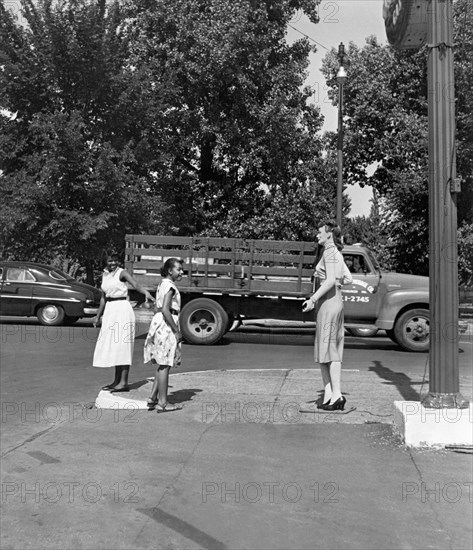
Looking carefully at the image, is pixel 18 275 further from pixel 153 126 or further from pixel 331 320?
pixel 331 320

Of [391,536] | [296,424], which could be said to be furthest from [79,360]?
[391,536]

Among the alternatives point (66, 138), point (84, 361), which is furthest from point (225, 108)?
point (84, 361)

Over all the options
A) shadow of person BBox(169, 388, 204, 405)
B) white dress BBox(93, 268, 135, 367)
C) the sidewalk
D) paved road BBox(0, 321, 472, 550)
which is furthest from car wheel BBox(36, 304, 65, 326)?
the sidewalk

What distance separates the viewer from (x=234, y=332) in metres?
16.2

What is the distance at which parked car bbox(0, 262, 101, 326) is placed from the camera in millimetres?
16531

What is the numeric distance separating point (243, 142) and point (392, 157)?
493 centimetres

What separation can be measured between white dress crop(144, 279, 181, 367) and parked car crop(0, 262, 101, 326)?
9881 millimetres

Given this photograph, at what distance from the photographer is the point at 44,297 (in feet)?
54.4

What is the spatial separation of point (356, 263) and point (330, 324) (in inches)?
267

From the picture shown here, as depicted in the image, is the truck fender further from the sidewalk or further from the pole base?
the pole base

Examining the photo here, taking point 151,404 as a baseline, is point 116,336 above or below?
above

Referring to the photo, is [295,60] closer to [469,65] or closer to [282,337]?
[469,65]

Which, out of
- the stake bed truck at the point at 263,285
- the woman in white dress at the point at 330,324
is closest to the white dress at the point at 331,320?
the woman in white dress at the point at 330,324

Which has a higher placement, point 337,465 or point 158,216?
point 158,216
